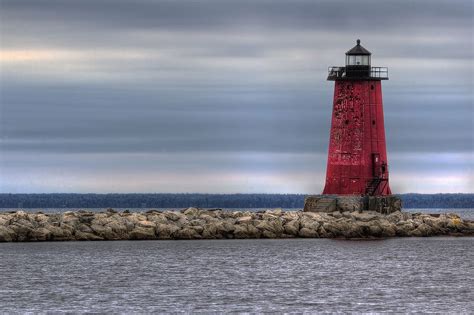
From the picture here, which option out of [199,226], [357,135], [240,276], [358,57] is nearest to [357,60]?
[358,57]

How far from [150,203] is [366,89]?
89.6 meters

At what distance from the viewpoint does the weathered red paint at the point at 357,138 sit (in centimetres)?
Result: 4216

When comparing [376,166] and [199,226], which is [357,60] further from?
[199,226]

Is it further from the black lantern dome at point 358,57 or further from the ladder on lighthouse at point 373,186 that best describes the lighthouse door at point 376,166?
the black lantern dome at point 358,57

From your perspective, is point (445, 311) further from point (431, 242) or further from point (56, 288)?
point (431, 242)

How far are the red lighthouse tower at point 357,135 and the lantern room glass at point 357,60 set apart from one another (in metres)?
0.19

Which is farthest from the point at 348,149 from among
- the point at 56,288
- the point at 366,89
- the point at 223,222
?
the point at 56,288

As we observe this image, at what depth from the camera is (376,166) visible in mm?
42406

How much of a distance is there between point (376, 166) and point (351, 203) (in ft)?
4.82

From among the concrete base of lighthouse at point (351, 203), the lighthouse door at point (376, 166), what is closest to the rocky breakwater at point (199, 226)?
the concrete base of lighthouse at point (351, 203)

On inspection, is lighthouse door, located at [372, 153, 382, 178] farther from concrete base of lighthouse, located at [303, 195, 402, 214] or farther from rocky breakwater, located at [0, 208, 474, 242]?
rocky breakwater, located at [0, 208, 474, 242]

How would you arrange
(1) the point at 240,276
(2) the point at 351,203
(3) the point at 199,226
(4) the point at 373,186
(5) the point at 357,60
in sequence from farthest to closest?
(5) the point at 357,60
(4) the point at 373,186
(2) the point at 351,203
(3) the point at 199,226
(1) the point at 240,276

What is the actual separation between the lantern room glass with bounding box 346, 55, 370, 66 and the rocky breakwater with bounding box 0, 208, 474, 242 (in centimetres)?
498

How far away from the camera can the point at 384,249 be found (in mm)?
39094
